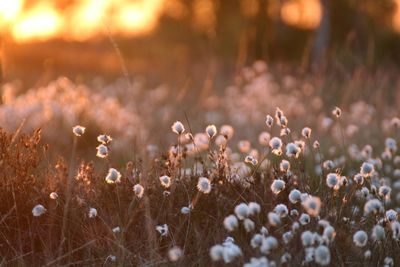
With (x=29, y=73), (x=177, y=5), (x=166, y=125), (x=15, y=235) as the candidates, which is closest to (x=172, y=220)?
(x=15, y=235)

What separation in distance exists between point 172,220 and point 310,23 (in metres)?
21.6

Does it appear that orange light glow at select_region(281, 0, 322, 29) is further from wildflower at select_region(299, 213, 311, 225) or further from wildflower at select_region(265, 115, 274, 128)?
wildflower at select_region(299, 213, 311, 225)

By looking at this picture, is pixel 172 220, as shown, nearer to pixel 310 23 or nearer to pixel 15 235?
pixel 15 235

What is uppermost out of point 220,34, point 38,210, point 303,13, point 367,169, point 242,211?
point 242,211

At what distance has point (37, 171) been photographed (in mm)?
4590

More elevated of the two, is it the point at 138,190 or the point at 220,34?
the point at 138,190

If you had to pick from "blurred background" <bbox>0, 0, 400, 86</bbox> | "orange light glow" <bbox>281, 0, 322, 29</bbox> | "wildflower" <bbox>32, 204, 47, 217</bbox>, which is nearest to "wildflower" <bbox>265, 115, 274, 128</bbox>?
"wildflower" <bbox>32, 204, 47, 217</bbox>

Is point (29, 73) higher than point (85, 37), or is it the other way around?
point (29, 73)

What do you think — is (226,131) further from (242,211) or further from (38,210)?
(242,211)

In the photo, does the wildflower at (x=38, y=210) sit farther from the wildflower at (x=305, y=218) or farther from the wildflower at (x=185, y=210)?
the wildflower at (x=305, y=218)

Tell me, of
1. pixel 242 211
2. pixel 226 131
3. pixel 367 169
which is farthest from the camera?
pixel 226 131

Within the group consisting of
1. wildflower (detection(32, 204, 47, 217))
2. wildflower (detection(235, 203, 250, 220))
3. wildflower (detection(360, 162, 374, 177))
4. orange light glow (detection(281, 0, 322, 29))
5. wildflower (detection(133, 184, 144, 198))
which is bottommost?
orange light glow (detection(281, 0, 322, 29))

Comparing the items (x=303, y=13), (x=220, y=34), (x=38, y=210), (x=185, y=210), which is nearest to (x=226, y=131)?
(x=185, y=210)

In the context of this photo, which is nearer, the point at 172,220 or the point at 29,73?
the point at 172,220
